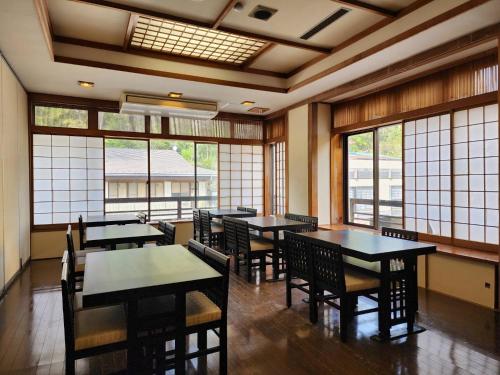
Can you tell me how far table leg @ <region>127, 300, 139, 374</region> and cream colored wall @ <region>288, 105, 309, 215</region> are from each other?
4164 millimetres

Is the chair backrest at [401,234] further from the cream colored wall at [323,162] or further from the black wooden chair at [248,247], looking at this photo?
the cream colored wall at [323,162]

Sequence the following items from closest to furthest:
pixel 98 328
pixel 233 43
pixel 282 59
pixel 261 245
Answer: pixel 98 328
pixel 233 43
pixel 261 245
pixel 282 59

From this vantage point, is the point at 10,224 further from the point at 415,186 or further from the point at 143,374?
the point at 415,186

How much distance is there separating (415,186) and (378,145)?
97cm

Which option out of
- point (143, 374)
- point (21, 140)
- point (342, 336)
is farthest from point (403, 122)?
point (21, 140)

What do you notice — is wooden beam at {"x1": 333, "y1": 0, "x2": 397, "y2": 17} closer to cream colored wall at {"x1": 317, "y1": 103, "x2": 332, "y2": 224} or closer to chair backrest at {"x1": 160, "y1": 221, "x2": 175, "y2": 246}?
cream colored wall at {"x1": 317, "y1": 103, "x2": 332, "y2": 224}

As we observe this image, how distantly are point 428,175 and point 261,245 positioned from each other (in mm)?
2234

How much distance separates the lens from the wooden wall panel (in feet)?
11.2

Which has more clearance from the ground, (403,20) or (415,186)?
(403,20)

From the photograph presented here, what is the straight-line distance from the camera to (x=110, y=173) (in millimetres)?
5922

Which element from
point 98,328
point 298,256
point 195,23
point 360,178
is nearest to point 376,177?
point 360,178

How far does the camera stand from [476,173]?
3543 mm

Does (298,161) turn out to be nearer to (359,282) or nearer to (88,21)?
(359,282)

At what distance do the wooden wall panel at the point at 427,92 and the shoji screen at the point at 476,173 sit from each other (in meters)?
0.24
